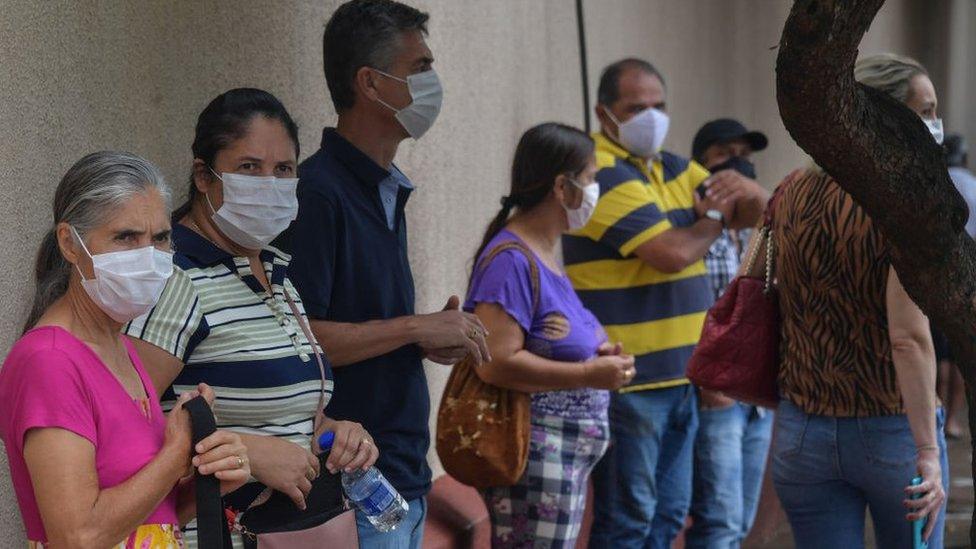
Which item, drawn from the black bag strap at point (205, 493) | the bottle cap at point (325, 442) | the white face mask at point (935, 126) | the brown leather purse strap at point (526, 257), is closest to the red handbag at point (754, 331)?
the white face mask at point (935, 126)

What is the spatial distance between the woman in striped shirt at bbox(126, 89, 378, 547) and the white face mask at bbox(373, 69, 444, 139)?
0.46 metres

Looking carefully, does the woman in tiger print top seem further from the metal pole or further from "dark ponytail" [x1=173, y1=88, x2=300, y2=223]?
the metal pole

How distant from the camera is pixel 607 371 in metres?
3.95

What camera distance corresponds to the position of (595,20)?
264 inches

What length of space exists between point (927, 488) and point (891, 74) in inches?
41.0

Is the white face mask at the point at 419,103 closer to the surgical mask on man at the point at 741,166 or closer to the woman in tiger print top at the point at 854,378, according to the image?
the woman in tiger print top at the point at 854,378

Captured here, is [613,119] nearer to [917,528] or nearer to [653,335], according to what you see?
[653,335]

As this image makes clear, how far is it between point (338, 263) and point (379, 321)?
0.16 metres

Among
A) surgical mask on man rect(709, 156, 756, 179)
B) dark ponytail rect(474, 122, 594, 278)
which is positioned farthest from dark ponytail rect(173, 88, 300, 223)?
surgical mask on man rect(709, 156, 756, 179)

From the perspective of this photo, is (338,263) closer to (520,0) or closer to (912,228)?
(912,228)

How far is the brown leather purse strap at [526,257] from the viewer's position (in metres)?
4.01

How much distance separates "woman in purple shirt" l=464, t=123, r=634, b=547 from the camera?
3936 millimetres

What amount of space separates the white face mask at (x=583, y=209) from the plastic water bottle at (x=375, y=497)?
4.65 ft

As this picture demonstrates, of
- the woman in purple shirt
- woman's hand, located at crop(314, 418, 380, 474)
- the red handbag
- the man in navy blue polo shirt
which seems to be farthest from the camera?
the woman in purple shirt
